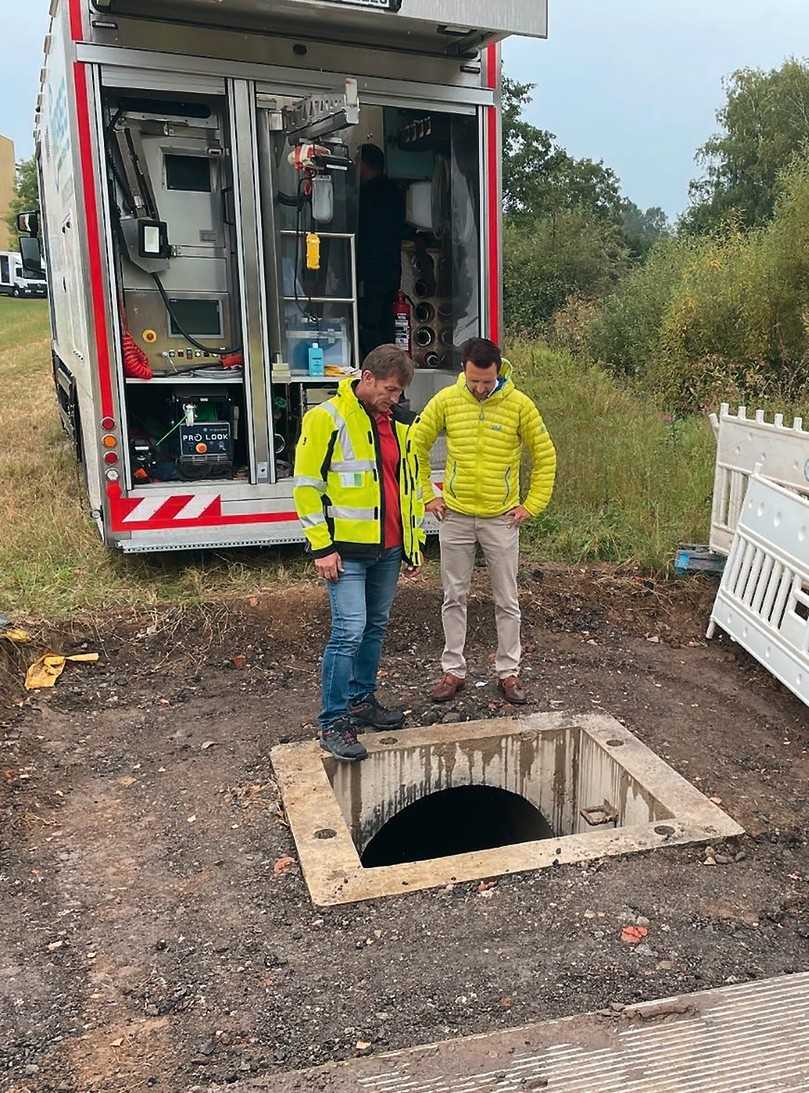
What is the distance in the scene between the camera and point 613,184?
4447cm

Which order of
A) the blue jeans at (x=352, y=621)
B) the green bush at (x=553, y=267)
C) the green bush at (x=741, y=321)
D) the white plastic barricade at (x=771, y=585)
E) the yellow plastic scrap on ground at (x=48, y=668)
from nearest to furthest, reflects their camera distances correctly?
the blue jeans at (x=352, y=621) < the white plastic barricade at (x=771, y=585) < the yellow plastic scrap on ground at (x=48, y=668) < the green bush at (x=741, y=321) < the green bush at (x=553, y=267)

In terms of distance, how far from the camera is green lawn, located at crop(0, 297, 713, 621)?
600 centimetres

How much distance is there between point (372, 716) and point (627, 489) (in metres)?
3.87

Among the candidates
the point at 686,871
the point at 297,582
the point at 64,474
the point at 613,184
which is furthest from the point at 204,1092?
the point at 613,184

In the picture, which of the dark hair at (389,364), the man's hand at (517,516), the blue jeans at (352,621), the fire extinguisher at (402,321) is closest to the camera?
the dark hair at (389,364)

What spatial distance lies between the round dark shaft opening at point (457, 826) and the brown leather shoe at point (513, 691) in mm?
469

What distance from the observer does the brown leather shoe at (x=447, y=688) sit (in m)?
4.90

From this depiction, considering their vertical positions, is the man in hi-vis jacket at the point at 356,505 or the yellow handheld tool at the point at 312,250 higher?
the yellow handheld tool at the point at 312,250

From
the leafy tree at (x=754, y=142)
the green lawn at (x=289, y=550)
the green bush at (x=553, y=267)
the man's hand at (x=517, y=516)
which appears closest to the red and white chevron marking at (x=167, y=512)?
the green lawn at (x=289, y=550)

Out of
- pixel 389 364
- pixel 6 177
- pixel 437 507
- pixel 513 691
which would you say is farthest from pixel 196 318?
pixel 6 177

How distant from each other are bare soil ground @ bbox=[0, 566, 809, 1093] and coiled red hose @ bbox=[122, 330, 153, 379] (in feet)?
5.73

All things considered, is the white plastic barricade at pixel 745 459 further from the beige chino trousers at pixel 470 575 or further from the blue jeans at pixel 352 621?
the blue jeans at pixel 352 621

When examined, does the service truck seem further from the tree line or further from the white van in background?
the white van in background

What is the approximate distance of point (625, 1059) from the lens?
8.05 feet
